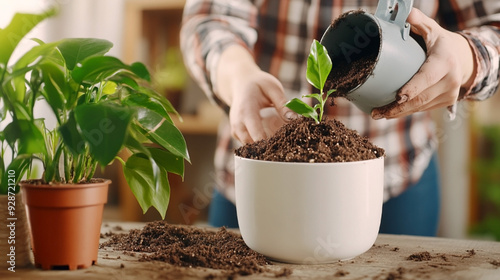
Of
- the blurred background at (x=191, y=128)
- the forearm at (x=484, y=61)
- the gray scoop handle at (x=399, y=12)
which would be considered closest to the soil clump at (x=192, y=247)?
the gray scoop handle at (x=399, y=12)

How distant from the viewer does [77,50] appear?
659 mm

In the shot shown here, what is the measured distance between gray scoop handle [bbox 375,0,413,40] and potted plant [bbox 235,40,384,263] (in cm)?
12

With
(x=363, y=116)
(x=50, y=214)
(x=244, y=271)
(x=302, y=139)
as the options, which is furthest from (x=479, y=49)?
(x=50, y=214)

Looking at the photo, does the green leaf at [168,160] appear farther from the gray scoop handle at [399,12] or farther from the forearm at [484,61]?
the forearm at [484,61]

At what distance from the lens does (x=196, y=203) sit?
2256mm

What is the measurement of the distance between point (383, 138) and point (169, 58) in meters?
1.24

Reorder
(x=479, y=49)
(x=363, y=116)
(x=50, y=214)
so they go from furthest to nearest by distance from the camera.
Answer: (x=363, y=116) < (x=479, y=49) < (x=50, y=214)

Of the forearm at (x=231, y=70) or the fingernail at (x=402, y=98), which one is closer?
the fingernail at (x=402, y=98)

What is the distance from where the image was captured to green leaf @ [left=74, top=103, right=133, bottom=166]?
0.56m

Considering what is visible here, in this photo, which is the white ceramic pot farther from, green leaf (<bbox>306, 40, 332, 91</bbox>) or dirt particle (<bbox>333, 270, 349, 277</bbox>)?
green leaf (<bbox>306, 40, 332, 91</bbox>)

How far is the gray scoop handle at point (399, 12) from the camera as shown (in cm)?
72

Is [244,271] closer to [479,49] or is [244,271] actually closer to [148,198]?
[148,198]

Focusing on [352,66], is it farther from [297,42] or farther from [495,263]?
[297,42]

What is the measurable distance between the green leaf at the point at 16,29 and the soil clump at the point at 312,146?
32cm
